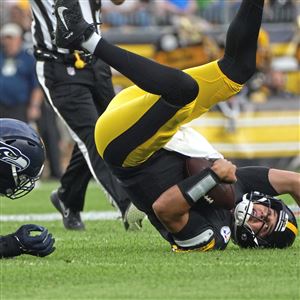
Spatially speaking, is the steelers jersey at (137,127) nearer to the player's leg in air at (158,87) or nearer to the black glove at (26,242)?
the player's leg in air at (158,87)

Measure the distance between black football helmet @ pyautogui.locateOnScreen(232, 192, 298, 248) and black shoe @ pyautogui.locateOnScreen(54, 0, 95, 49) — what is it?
1236mm

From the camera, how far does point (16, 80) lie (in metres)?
13.7

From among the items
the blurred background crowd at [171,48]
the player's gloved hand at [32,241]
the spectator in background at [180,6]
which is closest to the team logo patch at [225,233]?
the player's gloved hand at [32,241]

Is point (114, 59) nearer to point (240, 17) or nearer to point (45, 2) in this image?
point (240, 17)

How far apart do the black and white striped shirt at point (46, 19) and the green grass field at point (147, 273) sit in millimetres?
1712

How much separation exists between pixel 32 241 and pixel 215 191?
99cm

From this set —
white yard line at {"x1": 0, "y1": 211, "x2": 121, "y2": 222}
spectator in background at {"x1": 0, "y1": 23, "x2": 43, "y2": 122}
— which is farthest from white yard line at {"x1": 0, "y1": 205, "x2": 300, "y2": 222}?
spectator in background at {"x1": 0, "y1": 23, "x2": 43, "y2": 122}

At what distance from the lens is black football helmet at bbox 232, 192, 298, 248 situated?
5.89 metres

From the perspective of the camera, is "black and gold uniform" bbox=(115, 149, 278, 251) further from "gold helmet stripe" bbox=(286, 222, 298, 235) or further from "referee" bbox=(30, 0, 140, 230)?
"referee" bbox=(30, 0, 140, 230)

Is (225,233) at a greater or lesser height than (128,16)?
greater

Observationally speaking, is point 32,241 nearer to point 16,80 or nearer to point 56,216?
point 56,216

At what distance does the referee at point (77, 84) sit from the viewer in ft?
24.8

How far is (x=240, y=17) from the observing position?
6.12 m

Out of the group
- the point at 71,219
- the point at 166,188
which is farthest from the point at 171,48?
the point at 166,188
